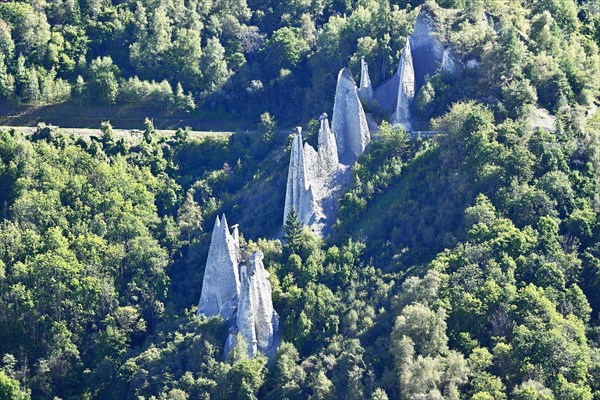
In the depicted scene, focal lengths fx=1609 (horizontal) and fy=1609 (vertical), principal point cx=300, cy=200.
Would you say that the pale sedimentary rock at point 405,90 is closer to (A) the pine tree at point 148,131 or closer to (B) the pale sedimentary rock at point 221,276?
(B) the pale sedimentary rock at point 221,276

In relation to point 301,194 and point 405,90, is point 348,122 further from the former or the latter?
point 301,194

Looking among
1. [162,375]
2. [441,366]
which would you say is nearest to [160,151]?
[162,375]

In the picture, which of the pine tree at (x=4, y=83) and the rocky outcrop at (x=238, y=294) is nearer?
the rocky outcrop at (x=238, y=294)

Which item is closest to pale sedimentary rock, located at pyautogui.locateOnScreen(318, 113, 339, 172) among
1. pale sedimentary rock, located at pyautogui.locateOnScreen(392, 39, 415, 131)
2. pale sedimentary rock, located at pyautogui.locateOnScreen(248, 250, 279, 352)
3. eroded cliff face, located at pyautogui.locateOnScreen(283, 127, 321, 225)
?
eroded cliff face, located at pyautogui.locateOnScreen(283, 127, 321, 225)

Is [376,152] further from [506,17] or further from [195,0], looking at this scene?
[195,0]

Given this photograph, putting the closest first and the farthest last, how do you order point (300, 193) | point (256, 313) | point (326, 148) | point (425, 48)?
point (256, 313) < point (300, 193) < point (326, 148) < point (425, 48)

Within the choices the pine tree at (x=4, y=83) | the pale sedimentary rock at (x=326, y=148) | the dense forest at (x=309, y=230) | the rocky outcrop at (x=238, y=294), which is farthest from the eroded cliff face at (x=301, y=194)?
the pine tree at (x=4, y=83)

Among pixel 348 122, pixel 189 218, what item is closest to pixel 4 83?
pixel 189 218
